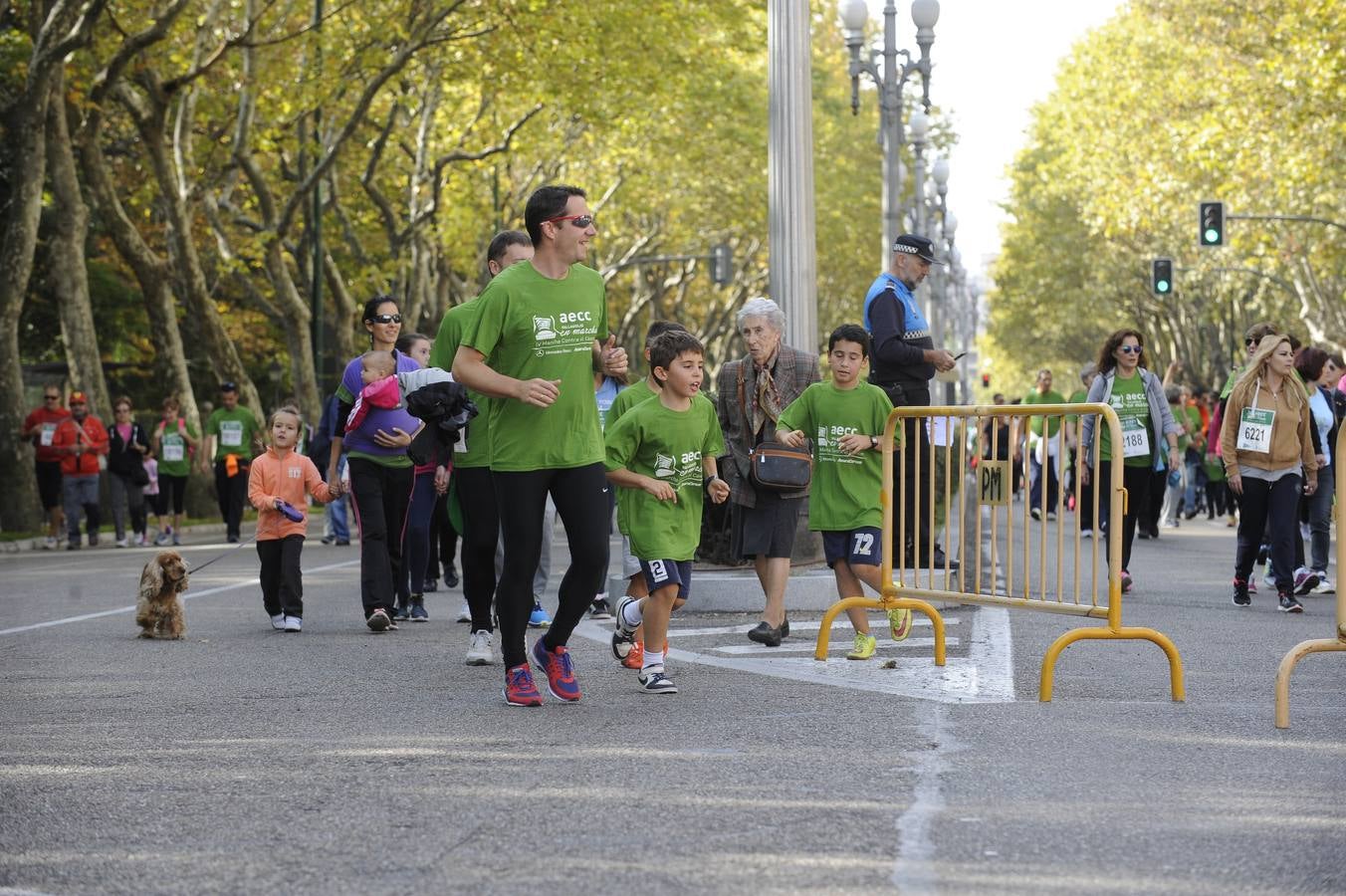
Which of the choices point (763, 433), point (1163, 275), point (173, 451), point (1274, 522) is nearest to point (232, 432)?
point (173, 451)

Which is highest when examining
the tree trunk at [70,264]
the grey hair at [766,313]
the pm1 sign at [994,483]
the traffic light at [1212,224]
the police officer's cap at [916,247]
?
the traffic light at [1212,224]

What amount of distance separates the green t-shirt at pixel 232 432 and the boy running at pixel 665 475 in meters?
14.5

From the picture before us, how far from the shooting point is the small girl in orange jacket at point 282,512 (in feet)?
38.1

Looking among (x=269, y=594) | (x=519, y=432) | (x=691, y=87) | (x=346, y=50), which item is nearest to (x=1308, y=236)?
(x=691, y=87)

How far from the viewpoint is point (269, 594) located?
11.7m

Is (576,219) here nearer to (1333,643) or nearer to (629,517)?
(629,517)

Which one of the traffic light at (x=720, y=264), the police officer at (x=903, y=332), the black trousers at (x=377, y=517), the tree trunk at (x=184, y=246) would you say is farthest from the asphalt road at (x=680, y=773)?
the traffic light at (x=720, y=264)

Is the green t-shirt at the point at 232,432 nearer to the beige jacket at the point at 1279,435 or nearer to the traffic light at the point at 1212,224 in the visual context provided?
the beige jacket at the point at 1279,435

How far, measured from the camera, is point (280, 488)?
11.7 metres

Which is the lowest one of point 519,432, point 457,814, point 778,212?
point 457,814

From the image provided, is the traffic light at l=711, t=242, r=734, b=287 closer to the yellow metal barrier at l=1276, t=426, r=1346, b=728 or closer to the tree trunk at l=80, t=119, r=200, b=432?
the tree trunk at l=80, t=119, r=200, b=432

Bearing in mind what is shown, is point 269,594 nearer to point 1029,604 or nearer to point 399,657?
point 399,657

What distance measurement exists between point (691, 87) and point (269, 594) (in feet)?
100

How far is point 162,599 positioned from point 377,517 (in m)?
1.20
